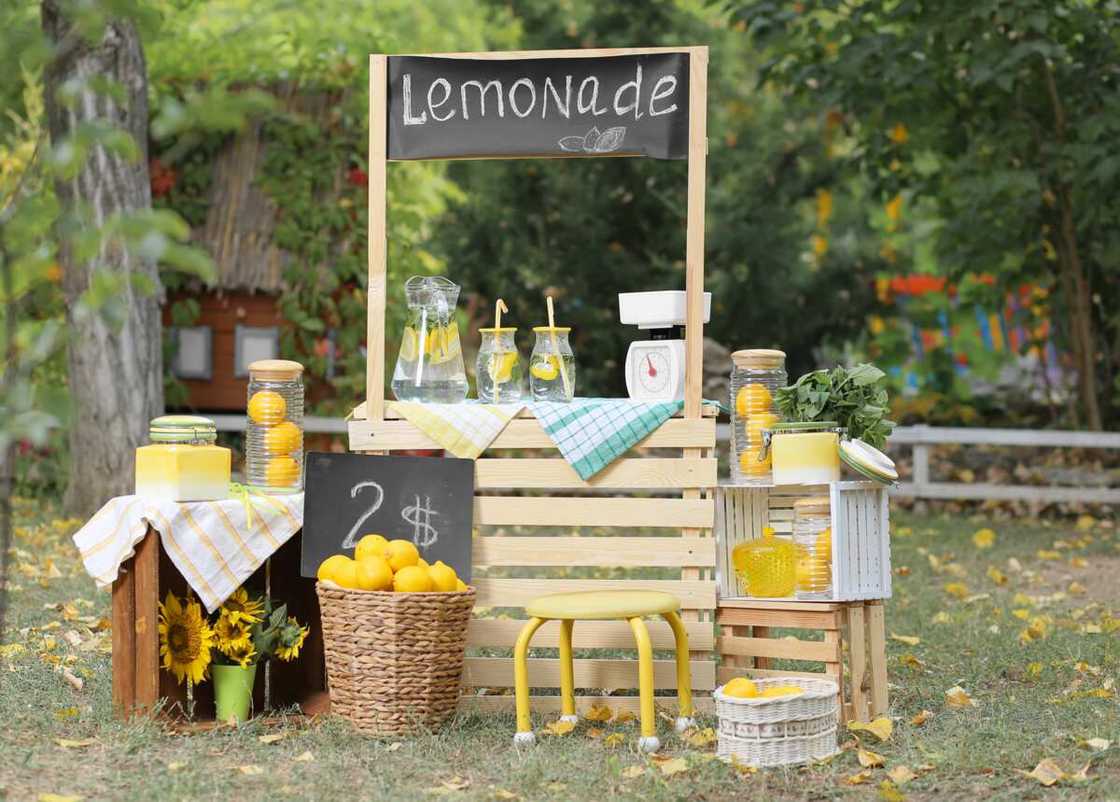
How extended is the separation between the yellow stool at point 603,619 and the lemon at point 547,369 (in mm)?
734

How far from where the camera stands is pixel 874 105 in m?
10.1

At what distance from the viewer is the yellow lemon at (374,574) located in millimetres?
4176

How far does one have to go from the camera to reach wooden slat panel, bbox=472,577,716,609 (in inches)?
176

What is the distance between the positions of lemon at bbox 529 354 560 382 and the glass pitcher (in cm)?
24

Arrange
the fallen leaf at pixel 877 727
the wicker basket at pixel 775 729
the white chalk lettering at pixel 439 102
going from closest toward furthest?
1. the wicker basket at pixel 775 729
2. the fallen leaf at pixel 877 727
3. the white chalk lettering at pixel 439 102

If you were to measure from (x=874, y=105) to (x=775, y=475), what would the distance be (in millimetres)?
6389

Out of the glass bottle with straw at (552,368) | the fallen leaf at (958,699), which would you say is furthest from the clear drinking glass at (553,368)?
the fallen leaf at (958,699)

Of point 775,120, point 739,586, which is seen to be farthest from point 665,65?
point 775,120

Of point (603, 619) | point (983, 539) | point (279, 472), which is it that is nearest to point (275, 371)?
point (279, 472)

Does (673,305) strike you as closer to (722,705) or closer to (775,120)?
(722,705)

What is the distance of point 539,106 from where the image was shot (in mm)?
4586

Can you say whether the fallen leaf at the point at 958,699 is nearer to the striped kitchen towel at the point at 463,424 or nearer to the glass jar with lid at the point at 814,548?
the glass jar with lid at the point at 814,548

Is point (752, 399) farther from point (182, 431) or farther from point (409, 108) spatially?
point (182, 431)

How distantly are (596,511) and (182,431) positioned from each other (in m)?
1.28
